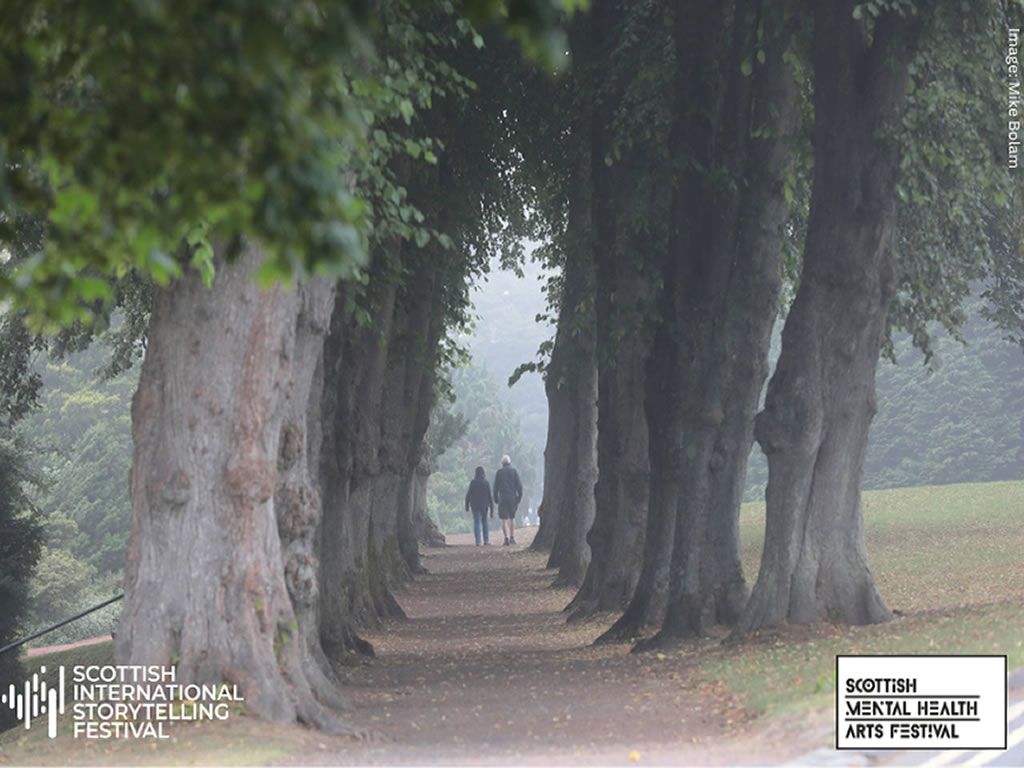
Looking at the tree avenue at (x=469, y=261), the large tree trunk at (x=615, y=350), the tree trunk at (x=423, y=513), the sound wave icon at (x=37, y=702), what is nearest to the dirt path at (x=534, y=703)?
the tree avenue at (x=469, y=261)

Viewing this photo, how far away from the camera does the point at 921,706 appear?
36.6ft

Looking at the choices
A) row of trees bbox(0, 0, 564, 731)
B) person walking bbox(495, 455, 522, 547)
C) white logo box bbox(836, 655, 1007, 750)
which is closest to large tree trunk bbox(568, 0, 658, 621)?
row of trees bbox(0, 0, 564, 731)

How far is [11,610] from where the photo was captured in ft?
84.3

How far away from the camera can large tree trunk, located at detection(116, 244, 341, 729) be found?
12250 mm

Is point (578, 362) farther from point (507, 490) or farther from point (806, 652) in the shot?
point (806, 652)

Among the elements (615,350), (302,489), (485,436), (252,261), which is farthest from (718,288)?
(485,436)

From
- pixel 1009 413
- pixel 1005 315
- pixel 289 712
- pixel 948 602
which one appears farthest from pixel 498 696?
pixel 1009 413

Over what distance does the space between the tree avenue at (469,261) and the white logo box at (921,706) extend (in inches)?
156

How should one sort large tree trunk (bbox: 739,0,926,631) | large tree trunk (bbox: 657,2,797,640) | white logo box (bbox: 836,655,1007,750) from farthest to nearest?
large tree trunk (bbox: 657,2,797,640)
large tree trunk (bbox: 739,0,926,631)
white logo box (bbox: 836,655,1007,750)

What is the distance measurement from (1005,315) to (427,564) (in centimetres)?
1906

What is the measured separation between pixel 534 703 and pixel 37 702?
28.8 feet

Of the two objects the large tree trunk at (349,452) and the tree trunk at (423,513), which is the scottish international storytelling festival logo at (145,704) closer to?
the large tree trunk at (349,452)

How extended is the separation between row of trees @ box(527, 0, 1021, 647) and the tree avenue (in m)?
0.04

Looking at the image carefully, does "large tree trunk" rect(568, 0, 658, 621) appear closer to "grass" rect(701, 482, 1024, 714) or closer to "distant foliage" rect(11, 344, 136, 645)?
"grass" rect(701, 482, 1024, 714)
